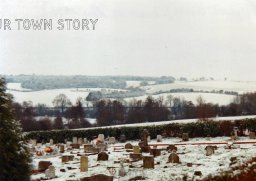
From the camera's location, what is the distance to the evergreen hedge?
39.2 m

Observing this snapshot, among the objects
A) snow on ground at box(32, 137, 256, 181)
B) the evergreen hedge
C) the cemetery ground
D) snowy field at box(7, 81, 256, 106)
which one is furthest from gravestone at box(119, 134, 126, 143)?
snowy field at box(7, 81, 256, 106)

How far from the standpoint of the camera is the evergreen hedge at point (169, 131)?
39188 millimetres

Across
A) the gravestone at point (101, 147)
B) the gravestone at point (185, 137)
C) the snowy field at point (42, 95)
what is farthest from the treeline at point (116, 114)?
the gravestone at point (101, 147)

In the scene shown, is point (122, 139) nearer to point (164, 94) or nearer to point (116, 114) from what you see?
point (116, 114)

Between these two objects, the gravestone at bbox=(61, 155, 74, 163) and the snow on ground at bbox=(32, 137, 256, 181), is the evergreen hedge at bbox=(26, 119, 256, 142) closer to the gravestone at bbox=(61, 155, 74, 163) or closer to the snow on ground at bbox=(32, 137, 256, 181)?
the gravestone at bbox=(61, 155, 74, 163)

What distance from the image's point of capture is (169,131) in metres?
42.0

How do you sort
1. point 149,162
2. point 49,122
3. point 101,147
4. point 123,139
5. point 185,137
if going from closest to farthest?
point 149,162, point 101,147, point 185,137, point 123,139, point 49,122

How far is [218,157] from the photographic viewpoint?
2352cm

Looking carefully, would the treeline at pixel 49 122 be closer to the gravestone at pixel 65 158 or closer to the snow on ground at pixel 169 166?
the gravestone at pixel 65 158

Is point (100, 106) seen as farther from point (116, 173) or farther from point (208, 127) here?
point (116, 173)

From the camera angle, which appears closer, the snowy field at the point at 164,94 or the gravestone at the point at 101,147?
the gravestone at the point at 101,147

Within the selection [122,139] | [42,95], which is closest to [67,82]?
[42,95]

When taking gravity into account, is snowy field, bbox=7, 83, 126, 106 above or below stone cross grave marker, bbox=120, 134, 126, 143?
above

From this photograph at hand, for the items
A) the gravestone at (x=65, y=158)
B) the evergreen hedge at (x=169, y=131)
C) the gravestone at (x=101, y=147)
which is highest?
the evergreen hedge at (x=169, y=131)
